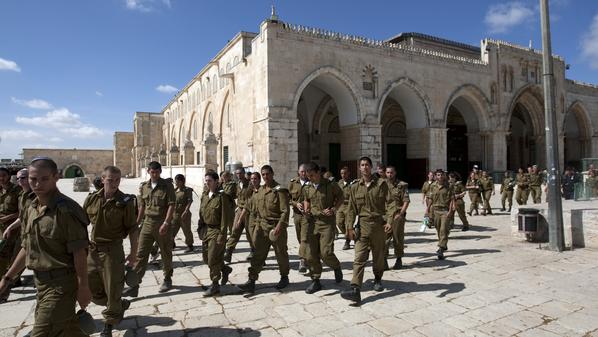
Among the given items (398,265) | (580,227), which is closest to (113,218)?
(398,265)

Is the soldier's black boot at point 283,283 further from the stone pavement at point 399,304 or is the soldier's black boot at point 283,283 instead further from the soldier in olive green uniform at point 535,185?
the soldier in olive green uniform at point 535,185

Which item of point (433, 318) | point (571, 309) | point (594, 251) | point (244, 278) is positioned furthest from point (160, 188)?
point (594, 251)

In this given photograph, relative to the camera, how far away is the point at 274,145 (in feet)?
49.2

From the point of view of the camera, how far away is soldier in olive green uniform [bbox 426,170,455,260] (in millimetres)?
5809

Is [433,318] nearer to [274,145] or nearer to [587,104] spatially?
[274,145]

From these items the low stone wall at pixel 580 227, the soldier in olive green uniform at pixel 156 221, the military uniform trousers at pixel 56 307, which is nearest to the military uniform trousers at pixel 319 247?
the soldier in olive green uniform at pixel 156 221

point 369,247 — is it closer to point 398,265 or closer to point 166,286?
point 398,265

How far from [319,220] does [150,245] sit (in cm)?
215

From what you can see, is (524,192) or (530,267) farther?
(524,192)

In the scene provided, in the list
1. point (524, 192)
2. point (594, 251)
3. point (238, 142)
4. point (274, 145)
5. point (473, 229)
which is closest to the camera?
point (594, 251)

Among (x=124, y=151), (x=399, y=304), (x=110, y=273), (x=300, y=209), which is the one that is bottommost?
(x=399, y=304)

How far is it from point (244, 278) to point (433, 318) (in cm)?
261

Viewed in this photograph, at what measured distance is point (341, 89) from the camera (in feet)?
56.2

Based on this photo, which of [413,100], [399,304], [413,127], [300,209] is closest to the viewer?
[399,304]
